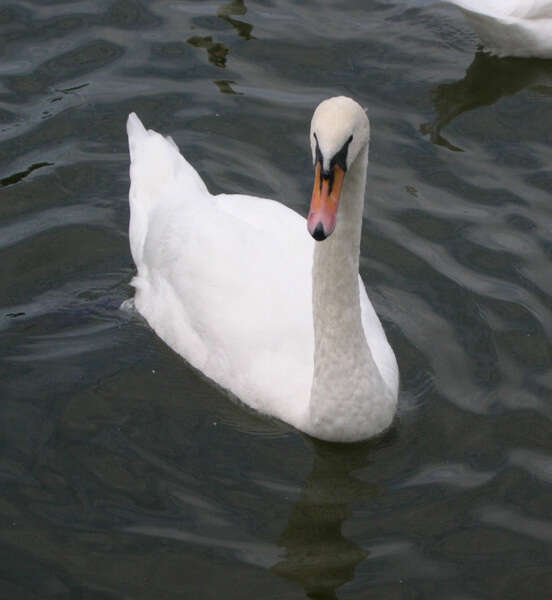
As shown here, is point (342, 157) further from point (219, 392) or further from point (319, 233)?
point (219, 392)

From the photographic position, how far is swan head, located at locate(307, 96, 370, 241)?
232 inches

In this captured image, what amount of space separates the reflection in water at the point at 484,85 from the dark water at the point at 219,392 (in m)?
0.03

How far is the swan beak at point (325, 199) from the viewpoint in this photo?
593 cm

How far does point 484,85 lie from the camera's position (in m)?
11.0

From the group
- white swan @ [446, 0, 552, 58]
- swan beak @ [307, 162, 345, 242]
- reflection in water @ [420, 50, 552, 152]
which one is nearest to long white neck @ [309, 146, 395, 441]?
swan beak @ [307, 162, 345, 242]

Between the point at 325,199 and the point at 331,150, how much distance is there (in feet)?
0.73

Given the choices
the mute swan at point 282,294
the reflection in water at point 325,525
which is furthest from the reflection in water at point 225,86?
the reflection in water at point 325,525

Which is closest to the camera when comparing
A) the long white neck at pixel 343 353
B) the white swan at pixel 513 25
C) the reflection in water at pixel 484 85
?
the long white neck at pixel 343 353

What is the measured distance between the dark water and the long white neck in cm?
18

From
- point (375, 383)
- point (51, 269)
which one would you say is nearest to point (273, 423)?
point (375, 383)

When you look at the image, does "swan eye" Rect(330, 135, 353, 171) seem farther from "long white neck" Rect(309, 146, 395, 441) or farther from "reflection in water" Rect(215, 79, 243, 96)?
"reflection in water" Rect(215, 79, 243, 96)

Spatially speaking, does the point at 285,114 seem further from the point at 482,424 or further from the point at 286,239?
the point at 482,424

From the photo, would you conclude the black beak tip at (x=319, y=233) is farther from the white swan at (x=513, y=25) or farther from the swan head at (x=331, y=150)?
the white swan at (x=513, y=25)

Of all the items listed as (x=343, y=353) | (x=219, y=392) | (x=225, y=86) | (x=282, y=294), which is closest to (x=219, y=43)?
(x=225, y=86)
